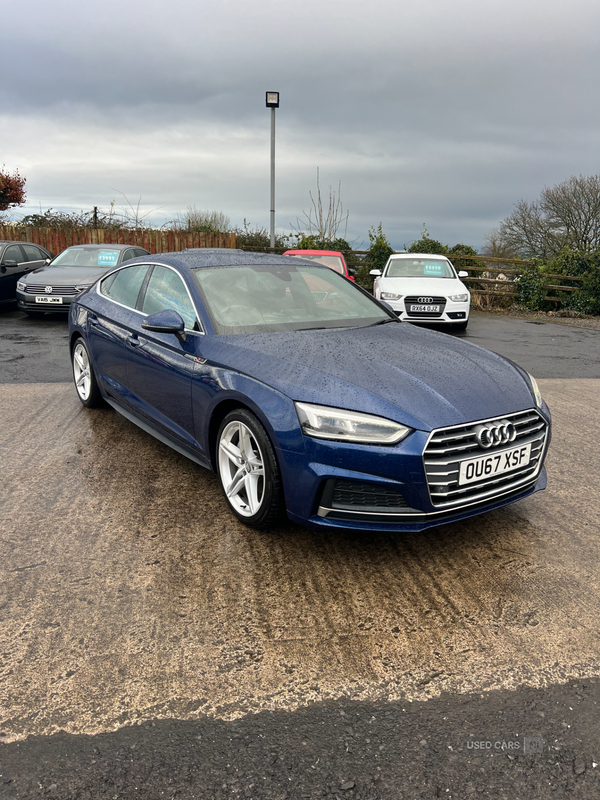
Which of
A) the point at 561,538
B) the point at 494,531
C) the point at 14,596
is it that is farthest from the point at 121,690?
the point at 561,538

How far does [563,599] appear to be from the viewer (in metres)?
2.97

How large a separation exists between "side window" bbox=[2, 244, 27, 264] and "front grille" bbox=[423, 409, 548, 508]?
13.8 m

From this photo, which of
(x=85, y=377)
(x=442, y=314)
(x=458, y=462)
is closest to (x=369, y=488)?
(x=458, y=462)

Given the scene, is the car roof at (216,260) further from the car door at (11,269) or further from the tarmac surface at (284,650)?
the car door at (11,269)

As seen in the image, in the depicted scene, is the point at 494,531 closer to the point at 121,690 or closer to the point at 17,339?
the point at 121,690

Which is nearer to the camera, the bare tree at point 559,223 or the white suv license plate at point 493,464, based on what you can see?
the white suv license plate at point 493,464

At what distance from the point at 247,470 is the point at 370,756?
174 cm

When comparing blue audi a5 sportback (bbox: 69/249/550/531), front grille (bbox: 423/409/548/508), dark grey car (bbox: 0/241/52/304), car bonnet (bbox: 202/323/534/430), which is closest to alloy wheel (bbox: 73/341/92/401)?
blue audi a5 sportback (bbox: 69/249/550/531)

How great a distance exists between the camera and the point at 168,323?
395cm

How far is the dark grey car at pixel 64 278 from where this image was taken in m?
12.7

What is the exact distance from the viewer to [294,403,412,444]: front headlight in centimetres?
291

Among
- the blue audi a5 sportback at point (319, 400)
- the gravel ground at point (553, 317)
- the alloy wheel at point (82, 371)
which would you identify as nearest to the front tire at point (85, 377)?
the alloy wheel at point (82, 371)

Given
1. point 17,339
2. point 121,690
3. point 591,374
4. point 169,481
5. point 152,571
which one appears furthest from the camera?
point 17,339

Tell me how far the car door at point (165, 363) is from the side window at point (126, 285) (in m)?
0.22
